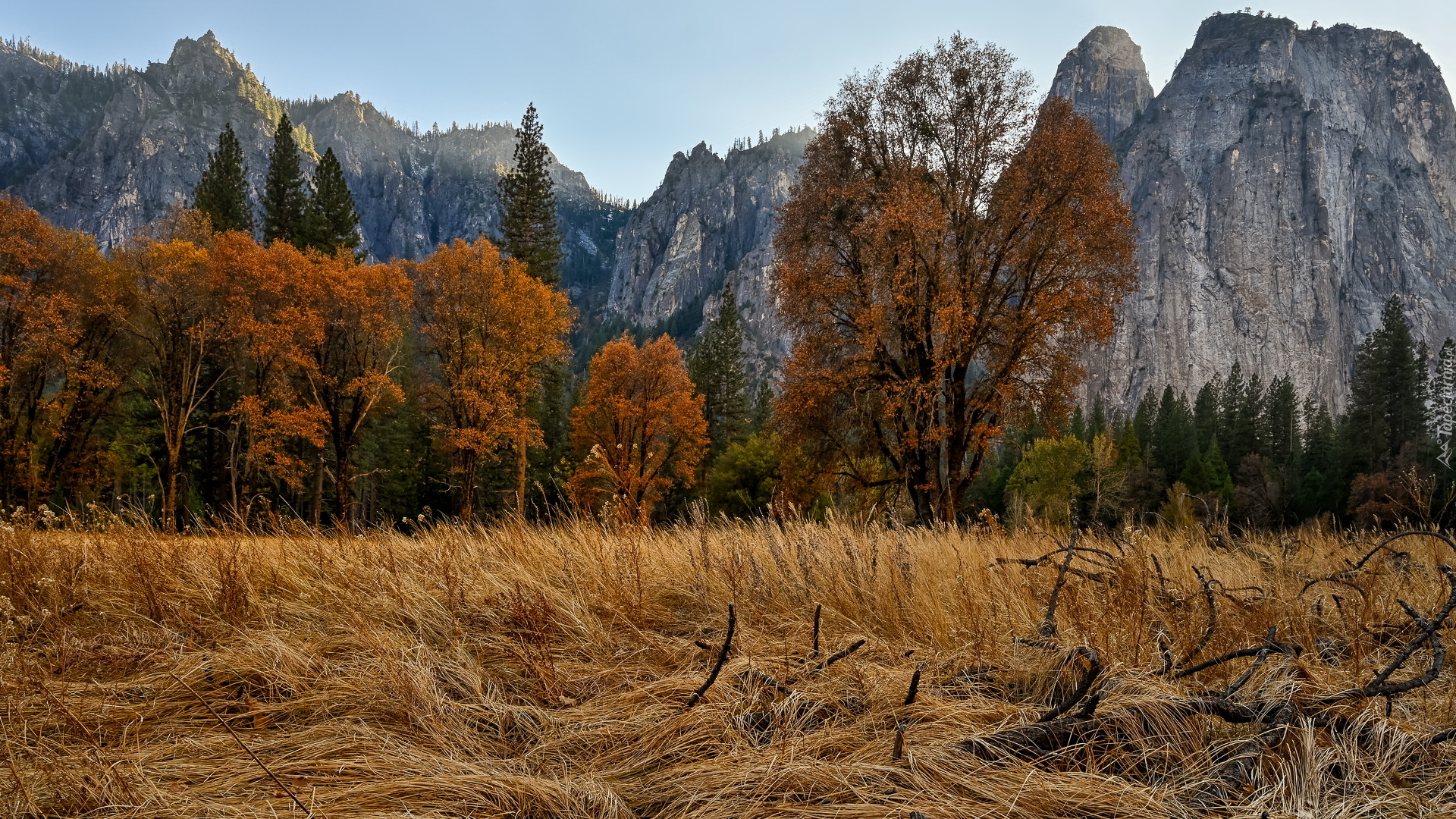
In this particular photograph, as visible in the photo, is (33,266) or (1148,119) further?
(1148,119)

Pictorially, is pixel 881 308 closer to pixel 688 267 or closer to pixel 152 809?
pixel 152 809

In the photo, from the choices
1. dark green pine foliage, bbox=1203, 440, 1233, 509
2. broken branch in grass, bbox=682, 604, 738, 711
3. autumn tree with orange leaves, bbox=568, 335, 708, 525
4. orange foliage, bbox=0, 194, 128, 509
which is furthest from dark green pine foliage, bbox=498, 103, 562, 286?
dark green pine foliage, bbox=1203, 440, 1233, 509

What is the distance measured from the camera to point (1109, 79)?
18462 centimetres

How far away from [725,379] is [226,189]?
2899 cm

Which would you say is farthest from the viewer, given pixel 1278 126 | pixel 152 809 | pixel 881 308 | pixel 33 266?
pixel 1278 126

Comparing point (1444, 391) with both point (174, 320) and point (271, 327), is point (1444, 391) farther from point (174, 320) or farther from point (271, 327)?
point (174, 320)

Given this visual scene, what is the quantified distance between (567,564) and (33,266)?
25.5 metres

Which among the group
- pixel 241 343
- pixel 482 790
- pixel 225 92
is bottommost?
pixel 482 790

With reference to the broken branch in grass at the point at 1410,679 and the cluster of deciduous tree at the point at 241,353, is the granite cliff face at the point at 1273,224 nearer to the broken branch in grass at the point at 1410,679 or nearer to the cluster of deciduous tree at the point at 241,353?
the cluster of deciduous tree at the point at 241,353

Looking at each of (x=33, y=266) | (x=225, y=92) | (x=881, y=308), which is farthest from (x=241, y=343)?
(x=225, y=92)

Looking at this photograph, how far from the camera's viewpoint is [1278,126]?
412 feet

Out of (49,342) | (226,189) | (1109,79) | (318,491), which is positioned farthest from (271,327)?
(1109,79)

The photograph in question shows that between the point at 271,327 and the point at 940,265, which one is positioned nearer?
the point at 940,265

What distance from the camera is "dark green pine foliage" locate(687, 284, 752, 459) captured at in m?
43.5
